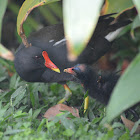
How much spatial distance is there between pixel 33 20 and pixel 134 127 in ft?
9.46

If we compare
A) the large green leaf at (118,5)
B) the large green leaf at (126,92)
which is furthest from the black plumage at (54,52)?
the large green leaf at (126,92)

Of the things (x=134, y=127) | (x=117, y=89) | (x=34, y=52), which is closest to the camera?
(x=117, y=89)

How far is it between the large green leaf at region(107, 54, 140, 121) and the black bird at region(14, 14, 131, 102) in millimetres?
1370

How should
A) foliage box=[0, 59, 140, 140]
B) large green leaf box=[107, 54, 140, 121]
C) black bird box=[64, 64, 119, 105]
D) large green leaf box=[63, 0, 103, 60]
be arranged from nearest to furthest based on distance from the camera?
1. large green leaf box=[63, 0, 103, 60]
2. large green leaf box=[107, 54, 140, 121]
3. foliage box=[0, 59, 140, 140]
4. black bird box=[64, 64, 119, 105]

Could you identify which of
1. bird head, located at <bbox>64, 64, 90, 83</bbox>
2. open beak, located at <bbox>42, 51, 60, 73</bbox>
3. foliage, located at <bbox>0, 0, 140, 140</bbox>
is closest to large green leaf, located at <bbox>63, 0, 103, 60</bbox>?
foliage, located at <bbox>0, 0, 140, 140</bbox>

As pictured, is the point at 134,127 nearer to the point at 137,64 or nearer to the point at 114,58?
the point at 137,64

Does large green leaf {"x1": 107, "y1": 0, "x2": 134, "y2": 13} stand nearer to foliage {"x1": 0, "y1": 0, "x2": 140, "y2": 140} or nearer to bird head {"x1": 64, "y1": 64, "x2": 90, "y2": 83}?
foliage {"x1": 0, "y1": 0, "x2": 140, "y2": 140}

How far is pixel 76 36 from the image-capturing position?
112 cm

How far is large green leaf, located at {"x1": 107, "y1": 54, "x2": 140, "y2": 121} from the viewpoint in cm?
129

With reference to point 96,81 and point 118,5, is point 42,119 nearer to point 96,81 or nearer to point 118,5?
point 96,81

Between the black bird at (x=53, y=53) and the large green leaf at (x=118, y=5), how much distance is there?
11.8 inches

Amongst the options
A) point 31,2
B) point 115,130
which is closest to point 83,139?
point 115,130

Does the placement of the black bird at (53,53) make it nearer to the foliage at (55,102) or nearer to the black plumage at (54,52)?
the black plumage at (54,52)

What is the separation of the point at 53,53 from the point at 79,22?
6.11 feet
